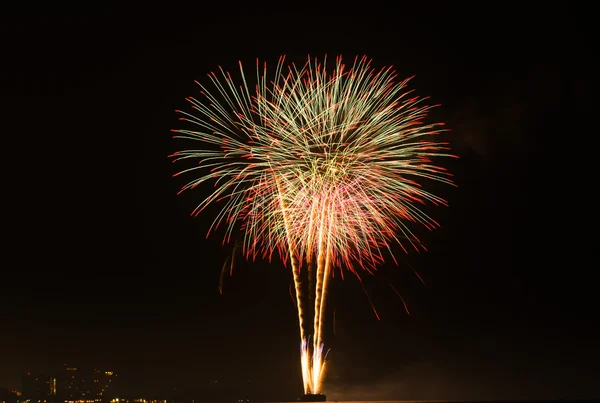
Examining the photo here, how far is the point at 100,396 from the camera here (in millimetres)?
97312

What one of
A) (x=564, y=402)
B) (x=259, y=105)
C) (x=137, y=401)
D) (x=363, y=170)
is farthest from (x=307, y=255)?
(x=137, y=401)

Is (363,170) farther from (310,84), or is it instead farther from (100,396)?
(100,396)

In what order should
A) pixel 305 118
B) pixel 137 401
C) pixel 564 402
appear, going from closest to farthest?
pixel 564 402 → pixel 305 118 → pixel 137 401

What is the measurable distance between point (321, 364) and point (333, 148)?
7.83 metres

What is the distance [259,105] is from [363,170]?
444 centimetres

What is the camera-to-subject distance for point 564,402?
23.3 metres

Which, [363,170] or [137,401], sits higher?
[363,170]

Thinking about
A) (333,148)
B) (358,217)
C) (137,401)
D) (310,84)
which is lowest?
(137,401)

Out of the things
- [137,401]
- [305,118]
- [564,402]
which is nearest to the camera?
[564,402]

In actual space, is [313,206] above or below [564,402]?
above

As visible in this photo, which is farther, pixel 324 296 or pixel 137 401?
pixel 137 401

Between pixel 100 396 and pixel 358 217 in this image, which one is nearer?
pixel 358 217

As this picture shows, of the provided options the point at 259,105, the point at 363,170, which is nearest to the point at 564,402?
the point at 363,170

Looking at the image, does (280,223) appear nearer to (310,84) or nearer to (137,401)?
(310,84)
